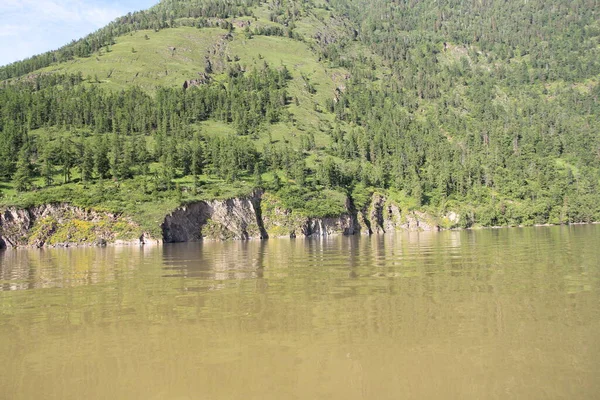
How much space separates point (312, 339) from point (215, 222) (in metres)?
97.2

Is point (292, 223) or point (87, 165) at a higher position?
point (87, 165)

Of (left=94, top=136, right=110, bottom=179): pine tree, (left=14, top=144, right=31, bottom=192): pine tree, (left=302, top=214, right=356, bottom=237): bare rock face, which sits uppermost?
(left=94, top=136, right=110, bottom=179): pine tree

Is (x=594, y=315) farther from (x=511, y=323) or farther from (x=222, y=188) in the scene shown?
(x=222, y=188)

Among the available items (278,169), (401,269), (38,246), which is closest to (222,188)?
(278,169)

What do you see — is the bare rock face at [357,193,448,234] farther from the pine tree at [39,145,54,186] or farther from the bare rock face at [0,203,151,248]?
the pine tree at [39,145,54,186]

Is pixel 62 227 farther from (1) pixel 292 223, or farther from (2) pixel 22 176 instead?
(1) pixel 292 223

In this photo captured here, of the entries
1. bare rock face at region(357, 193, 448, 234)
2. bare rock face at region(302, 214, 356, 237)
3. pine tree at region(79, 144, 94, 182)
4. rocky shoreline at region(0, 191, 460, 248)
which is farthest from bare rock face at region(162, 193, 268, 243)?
bare rock face at region(357, 193, 448, 234)

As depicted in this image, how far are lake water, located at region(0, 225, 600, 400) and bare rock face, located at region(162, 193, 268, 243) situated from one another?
76.3 m

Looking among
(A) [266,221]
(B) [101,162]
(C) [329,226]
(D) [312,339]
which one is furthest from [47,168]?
(D) [312,339]

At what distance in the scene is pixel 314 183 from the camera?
141125 millimetres

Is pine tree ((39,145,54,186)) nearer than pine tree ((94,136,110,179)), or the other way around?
pine tree ((39,145,54,186))

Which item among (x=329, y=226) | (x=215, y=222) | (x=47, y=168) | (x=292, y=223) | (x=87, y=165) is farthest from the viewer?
(x=329, y=226)

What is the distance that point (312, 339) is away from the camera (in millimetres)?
13602

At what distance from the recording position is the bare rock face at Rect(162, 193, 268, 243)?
101m
